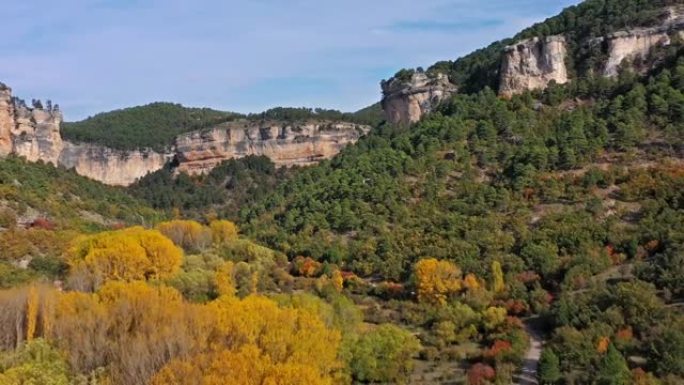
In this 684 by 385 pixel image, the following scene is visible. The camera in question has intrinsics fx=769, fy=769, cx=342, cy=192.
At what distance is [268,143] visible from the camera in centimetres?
11350

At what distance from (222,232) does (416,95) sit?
3401cm

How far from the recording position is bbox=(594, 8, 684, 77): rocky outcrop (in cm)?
6244

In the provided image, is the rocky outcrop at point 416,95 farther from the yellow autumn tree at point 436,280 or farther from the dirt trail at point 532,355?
the dirt trail at point 532,355

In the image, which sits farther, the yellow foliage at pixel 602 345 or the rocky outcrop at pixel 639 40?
the rocky outcrop at pixel 639 40

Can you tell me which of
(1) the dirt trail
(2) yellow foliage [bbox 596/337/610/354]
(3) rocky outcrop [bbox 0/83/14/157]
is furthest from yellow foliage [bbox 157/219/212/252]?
(3) rocky outcrop [bbox 0/83/14/157]

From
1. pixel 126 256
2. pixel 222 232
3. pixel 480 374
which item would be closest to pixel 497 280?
pixel 480 374

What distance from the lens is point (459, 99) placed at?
71.2m

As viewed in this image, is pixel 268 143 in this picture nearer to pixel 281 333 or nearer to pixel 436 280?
pixel 436 280

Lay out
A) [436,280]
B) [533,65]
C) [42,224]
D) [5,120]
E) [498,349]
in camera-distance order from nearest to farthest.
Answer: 1. [498,349]
2. [436,280]
3. [42,224]
4. [533,65]
5. [5,120]

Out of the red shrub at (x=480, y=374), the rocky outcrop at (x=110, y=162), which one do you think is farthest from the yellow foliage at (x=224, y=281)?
the rocky outcrop at (x=110, y=162)

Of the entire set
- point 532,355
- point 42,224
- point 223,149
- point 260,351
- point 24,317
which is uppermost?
point 223,149

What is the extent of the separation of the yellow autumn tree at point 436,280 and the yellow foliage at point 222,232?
17.9 metres

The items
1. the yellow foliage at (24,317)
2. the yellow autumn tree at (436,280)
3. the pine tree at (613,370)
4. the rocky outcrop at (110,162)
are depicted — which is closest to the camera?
the pine tree at (613,370)

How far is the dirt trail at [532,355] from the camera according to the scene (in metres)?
30.9
